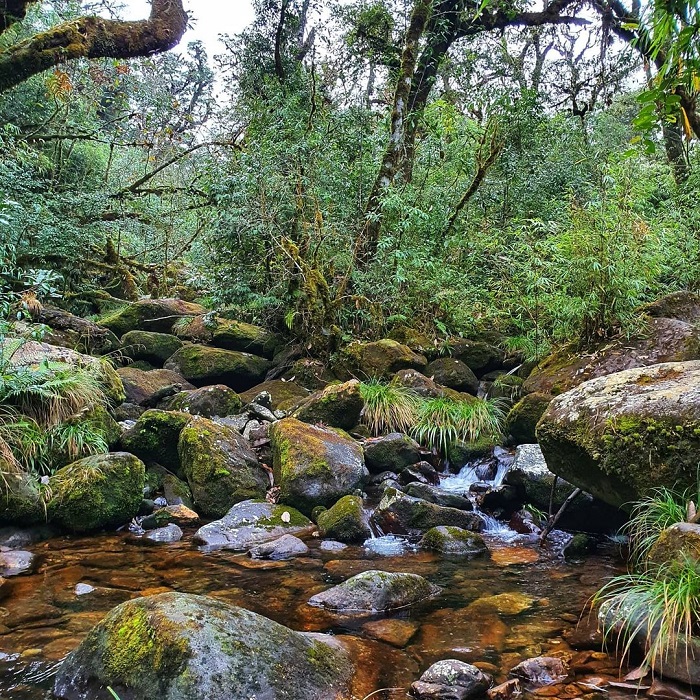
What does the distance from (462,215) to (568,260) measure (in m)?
4.85

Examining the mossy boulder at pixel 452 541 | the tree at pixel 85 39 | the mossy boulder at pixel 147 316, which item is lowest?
the mossy boulder at pixel 452 541

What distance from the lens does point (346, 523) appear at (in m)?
5.51

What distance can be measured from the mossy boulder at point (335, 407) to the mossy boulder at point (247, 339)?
2.97 metres

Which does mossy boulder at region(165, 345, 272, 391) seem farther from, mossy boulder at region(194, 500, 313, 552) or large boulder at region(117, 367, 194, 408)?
mossy boulder at region(194, 500, 313, 552)

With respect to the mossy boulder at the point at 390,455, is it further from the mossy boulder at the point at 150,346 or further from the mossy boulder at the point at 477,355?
the mossy boulder at the point at 150,346

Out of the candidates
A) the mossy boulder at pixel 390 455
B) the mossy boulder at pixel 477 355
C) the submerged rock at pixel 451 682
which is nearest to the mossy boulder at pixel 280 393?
the mossy boulder at pixel 390 455

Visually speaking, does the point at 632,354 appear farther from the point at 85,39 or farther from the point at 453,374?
the point at 85,39

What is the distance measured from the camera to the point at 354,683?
3.00 m

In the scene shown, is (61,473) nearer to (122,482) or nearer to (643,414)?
(122,482)

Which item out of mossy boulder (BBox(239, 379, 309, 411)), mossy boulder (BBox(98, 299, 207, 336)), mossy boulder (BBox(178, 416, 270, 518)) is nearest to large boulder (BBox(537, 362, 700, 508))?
mossy boulder (BBox(178, 416, 270, 518))

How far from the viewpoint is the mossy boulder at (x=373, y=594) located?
3.94 metres

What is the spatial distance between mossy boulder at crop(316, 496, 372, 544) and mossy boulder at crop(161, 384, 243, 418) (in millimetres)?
2897

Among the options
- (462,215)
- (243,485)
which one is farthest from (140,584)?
(462,215)

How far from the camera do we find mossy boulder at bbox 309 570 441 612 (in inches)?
155
